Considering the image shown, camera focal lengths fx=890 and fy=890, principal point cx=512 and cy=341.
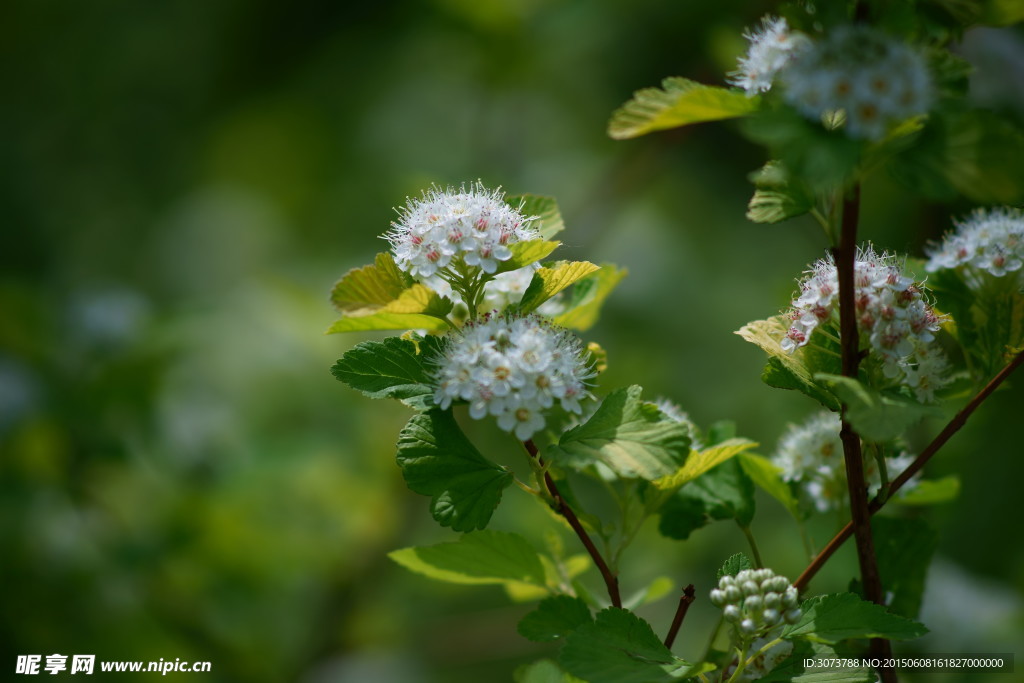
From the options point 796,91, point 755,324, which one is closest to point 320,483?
point 755,324

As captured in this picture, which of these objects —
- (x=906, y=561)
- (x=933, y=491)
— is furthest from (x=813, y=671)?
(x=933, y=491)

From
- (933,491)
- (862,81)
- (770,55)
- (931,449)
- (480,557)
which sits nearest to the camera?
(862,81)

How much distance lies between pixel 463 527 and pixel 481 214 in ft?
1.09

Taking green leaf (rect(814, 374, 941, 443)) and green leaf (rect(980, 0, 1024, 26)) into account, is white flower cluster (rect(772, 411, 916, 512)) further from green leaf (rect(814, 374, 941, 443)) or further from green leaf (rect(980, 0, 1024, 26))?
green leaf (rect(980, 0, 1024, 26))

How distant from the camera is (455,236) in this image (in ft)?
3.05

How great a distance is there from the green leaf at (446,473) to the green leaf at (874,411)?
1.15 ft

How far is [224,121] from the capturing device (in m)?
5.28

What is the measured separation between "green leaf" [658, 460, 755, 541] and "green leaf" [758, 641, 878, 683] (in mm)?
213

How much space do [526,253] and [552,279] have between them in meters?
0.04

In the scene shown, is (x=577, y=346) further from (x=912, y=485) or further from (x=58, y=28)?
(x=58, y=28)

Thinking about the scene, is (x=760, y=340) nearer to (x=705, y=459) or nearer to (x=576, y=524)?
(x=705, y=459)

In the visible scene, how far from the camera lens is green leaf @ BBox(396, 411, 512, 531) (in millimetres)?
900

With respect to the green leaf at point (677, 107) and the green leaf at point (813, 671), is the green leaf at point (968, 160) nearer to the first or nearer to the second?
the green leaf at point (677, 107)

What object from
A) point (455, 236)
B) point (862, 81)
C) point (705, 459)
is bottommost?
point (705, 459)
